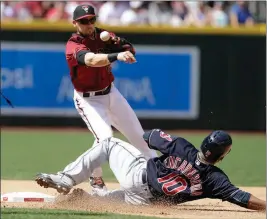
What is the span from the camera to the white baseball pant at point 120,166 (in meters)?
6.73

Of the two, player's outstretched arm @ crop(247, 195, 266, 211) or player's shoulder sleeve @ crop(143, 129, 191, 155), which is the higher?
player's shoulder sleeve @ crop(143, 129, 191, 155)

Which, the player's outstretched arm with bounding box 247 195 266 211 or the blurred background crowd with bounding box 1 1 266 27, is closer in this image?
the player's outstretched arm with bounding box 247 195 266 211

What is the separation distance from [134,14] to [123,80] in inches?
52.3

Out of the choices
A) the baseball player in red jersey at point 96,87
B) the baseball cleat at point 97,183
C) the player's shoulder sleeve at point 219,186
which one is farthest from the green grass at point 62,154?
the player's shoulder sleeve at point 219,186

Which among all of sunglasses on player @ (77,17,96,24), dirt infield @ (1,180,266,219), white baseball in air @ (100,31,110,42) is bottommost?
dirt infield @ (1,180,266,219)

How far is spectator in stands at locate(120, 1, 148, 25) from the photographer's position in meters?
15.4

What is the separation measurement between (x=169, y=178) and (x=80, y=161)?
0.81 m

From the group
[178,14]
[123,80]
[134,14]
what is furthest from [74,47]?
[178,14]

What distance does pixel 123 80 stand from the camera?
50.4ft

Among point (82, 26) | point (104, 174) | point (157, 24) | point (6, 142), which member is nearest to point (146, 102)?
point (157, 24)

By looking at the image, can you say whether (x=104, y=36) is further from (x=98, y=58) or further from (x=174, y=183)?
(x=174, y=183)

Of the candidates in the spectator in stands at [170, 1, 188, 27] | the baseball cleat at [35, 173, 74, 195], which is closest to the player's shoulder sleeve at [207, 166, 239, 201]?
the baseball cleat at [35, 173, 74, 195]

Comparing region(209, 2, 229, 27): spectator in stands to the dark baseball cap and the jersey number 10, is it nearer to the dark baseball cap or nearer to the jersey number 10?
the dark baseball cap

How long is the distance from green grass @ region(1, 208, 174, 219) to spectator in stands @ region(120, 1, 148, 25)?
9.10 meters
